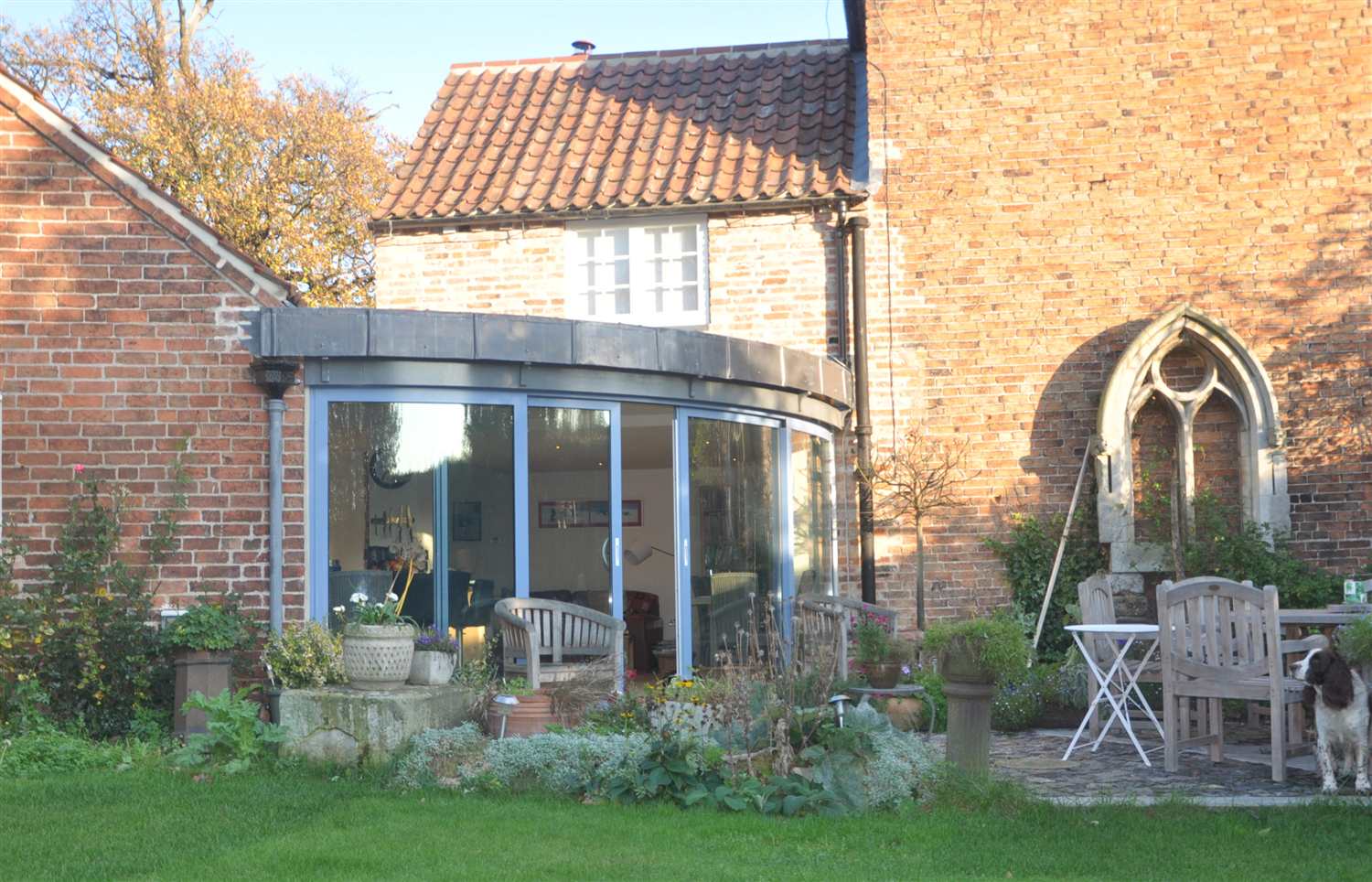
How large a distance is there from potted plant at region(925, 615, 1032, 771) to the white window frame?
7.10 metres

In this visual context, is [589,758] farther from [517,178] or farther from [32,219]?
[517,178]

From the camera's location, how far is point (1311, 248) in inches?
521

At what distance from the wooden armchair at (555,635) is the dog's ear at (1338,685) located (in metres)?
4.01

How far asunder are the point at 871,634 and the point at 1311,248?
18.9ft

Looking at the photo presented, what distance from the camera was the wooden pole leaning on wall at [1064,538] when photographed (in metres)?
12.8

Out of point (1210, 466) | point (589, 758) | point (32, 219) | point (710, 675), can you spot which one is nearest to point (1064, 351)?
point (1210, 466)

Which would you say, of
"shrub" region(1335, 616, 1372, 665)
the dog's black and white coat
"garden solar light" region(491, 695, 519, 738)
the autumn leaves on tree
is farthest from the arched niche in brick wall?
the autumn leaves on tree

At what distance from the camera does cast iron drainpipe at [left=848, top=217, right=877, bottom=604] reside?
1334 centimetres

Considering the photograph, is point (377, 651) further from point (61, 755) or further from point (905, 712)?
point (905, 712)

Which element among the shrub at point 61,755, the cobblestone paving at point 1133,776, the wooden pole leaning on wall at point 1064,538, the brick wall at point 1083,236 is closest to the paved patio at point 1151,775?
the cobblestone paving at point 1133,776

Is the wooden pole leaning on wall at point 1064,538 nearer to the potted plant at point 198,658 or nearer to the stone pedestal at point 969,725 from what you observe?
the stone pedestal at point 969,725

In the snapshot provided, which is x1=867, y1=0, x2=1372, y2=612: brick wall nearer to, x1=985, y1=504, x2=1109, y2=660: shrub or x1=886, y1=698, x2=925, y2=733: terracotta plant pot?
x1=985, y1=504, x2=1109, y2=660: shrub

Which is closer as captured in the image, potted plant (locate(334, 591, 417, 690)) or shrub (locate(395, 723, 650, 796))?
shrub (locate(395, 723, 650, 796))

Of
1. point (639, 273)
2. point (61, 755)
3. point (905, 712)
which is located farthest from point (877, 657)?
point (61, 755)
